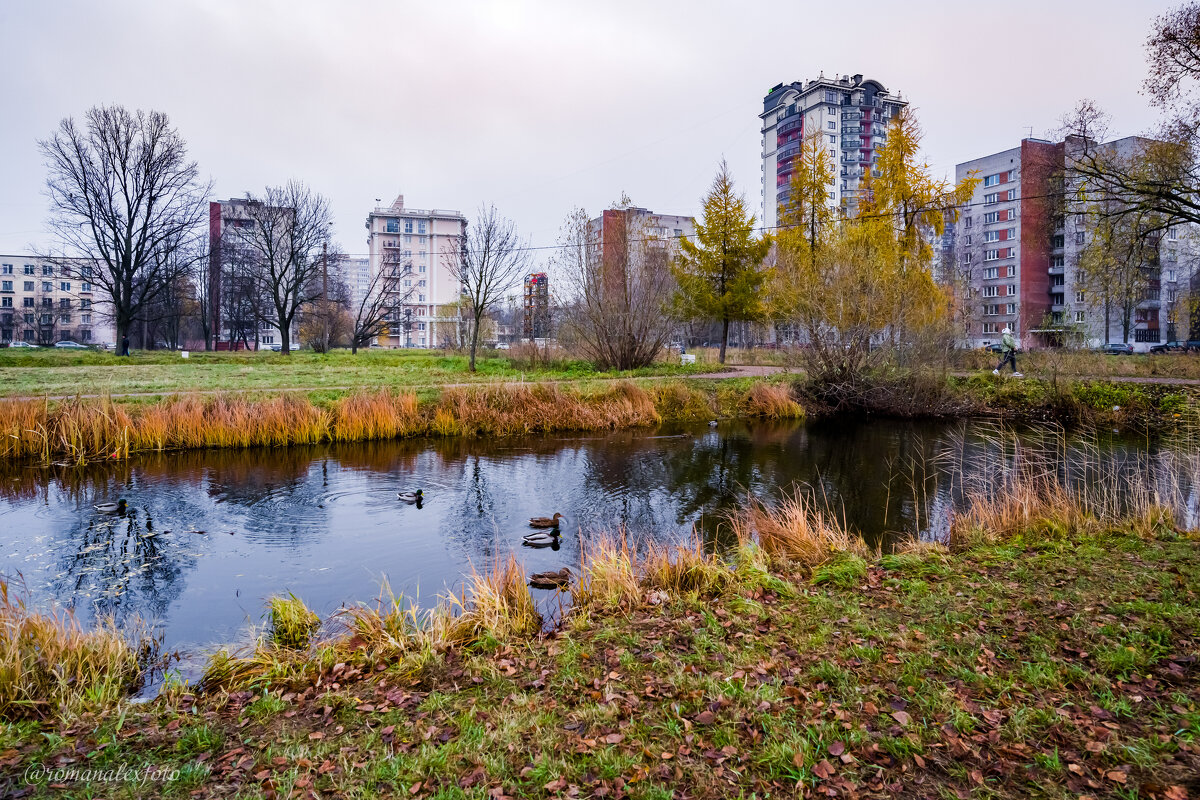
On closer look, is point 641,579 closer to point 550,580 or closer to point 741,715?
point 550,580

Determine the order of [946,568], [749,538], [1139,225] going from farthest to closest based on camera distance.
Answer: [1139,225], [749,538], [946,568]

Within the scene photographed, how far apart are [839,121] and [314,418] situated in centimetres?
7864

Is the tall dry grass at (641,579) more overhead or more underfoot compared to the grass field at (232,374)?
more underfoot

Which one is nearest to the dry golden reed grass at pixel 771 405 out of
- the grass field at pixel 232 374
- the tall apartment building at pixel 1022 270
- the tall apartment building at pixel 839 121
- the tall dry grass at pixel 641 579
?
the grass field at pixel 232 374

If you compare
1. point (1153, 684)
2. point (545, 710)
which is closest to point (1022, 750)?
point (1153, 684)

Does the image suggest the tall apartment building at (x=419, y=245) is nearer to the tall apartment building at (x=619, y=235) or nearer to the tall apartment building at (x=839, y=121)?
the tall apartment building at (x=839, y=121)

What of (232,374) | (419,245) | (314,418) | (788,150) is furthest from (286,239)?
(788,150)

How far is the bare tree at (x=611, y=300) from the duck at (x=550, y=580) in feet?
67.2

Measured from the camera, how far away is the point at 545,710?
3.95 meters

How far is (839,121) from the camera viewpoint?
7825 cm

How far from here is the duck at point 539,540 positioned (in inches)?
344

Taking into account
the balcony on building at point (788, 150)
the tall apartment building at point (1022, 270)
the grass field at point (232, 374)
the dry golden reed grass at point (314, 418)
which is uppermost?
the balcony on building at point (788, 150)

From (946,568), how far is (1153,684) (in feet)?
8.39

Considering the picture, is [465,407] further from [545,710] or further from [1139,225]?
[1139,225]
